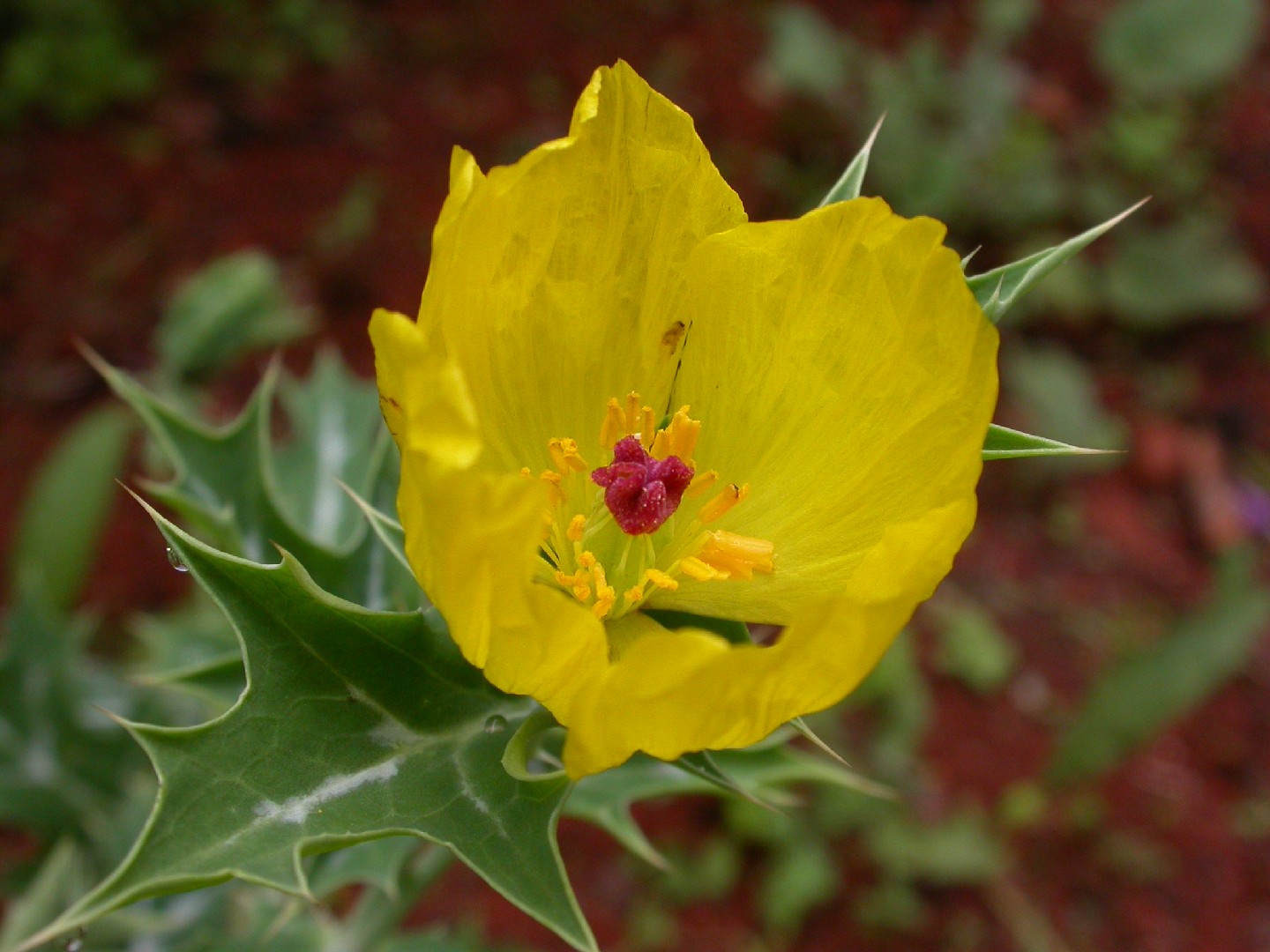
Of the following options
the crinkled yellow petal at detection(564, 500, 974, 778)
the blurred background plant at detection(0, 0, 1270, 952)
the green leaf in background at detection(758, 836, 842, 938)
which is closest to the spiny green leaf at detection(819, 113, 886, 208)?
the crinkled yellow petal at detection(564, 500, 974, 778)

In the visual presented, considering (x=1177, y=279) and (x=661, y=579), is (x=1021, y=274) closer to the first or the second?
(x=661, y=579)

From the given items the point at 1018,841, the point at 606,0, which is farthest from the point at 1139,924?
the point at 606,0

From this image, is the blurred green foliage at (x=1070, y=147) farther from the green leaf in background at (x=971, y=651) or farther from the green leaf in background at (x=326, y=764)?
the green leaf in background at (x=326, y=764)

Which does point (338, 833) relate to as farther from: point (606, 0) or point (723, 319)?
point (606, 0)

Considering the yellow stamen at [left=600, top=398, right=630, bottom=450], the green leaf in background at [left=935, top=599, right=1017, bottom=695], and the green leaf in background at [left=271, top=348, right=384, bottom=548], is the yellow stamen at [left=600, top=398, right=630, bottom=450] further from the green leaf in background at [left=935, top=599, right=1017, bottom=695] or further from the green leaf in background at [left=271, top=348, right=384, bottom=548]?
the green leaf in background at [left=935, top=599, right=1017, bottom=695]

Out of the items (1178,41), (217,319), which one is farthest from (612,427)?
(1178,41)
